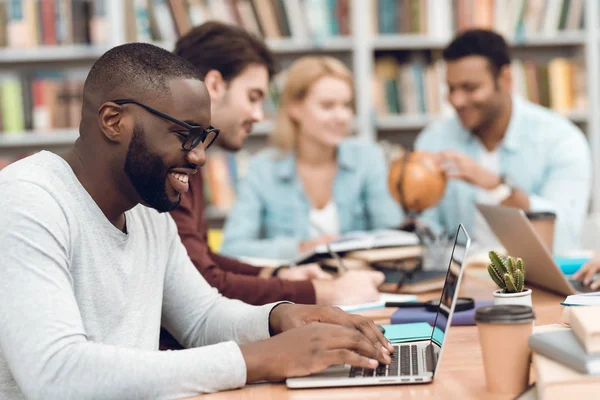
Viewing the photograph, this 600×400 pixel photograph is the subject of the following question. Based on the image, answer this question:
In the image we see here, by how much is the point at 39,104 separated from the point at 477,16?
2.11 m

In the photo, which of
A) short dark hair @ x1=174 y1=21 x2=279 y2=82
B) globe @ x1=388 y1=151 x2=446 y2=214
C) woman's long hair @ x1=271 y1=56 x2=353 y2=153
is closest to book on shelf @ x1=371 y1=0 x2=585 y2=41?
woman's long hair @ x1=271 y1=56 x2=353 y2=153

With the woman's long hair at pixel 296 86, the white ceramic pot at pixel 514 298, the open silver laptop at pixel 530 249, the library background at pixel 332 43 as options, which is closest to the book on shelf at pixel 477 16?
the library background at pixel 332 43

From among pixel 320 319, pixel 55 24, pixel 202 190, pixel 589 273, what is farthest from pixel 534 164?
pixel 55 24

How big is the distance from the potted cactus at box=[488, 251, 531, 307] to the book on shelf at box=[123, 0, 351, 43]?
2.75 meters

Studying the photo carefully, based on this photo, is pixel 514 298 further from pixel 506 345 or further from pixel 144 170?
pixel 144 170

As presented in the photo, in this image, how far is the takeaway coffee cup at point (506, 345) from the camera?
0.97 meters

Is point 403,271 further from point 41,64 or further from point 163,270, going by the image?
point 41,64

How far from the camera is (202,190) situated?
6.81 ft

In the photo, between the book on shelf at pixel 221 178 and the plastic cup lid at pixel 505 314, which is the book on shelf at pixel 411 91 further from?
the plastic cup lid at pixel 505 314

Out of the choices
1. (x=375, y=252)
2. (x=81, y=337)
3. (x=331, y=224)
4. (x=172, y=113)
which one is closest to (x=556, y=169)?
(x=331, y=224)

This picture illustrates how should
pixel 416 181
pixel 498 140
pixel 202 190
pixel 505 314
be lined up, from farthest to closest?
pixel 498 140, pixel 416 181, pixel 202 190, pixel 505 314

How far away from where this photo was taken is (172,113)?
1.18 meters

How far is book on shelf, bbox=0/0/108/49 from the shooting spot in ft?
11.8

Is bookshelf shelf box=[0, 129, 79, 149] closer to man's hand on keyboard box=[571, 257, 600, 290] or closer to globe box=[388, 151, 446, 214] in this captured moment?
globe box=[388, 151, 446, 214]
